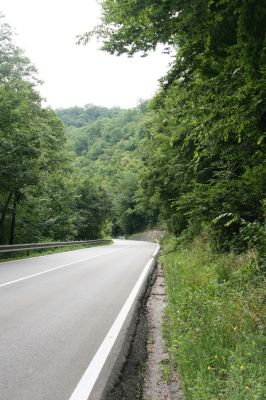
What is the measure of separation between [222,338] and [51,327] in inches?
112

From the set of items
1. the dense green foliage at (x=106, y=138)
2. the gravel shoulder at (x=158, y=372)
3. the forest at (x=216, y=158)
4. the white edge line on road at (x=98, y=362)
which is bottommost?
the gravel shoulder at (x=158, y=372)

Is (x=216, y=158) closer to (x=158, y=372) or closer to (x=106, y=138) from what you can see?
(x=158, y=372)

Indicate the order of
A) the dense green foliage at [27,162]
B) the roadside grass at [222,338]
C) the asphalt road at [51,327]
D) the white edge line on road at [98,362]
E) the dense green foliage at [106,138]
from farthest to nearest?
the dense green foliage at [106,138]
the dense green foliage at [27,162]
the asphalt road at [51,327]
the white edge line on road at [98,362]
the roadside grass at [222,338]

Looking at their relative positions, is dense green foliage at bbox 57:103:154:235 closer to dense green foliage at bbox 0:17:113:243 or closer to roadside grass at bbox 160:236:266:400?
dense green foliage at bbox 0:17:113:243

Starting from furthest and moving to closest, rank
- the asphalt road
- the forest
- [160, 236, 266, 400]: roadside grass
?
the asphalt road < the forest < [160, 236, 266, 400]: roadside grass

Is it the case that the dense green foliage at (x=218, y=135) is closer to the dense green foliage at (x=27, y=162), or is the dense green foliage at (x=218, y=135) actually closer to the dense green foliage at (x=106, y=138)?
the dense green foliage at (x=27, y=162)

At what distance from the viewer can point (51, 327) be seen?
657cm

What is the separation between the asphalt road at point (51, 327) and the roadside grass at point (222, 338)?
1194 millimetres

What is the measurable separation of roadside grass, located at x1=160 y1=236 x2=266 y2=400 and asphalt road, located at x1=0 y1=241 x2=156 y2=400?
119 centimetres

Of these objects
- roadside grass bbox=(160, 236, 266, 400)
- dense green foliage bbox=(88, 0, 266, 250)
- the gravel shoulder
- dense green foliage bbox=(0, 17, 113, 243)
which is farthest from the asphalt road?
dense green foliage bbox=(0, 17, 113, 243)

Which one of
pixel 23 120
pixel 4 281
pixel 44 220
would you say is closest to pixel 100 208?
pixel 44 220

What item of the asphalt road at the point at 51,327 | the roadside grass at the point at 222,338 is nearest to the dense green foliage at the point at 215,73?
the roadside grass at the point at 222,338

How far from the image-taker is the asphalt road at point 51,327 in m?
4.39

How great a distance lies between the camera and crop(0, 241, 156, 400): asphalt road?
4395 mm
